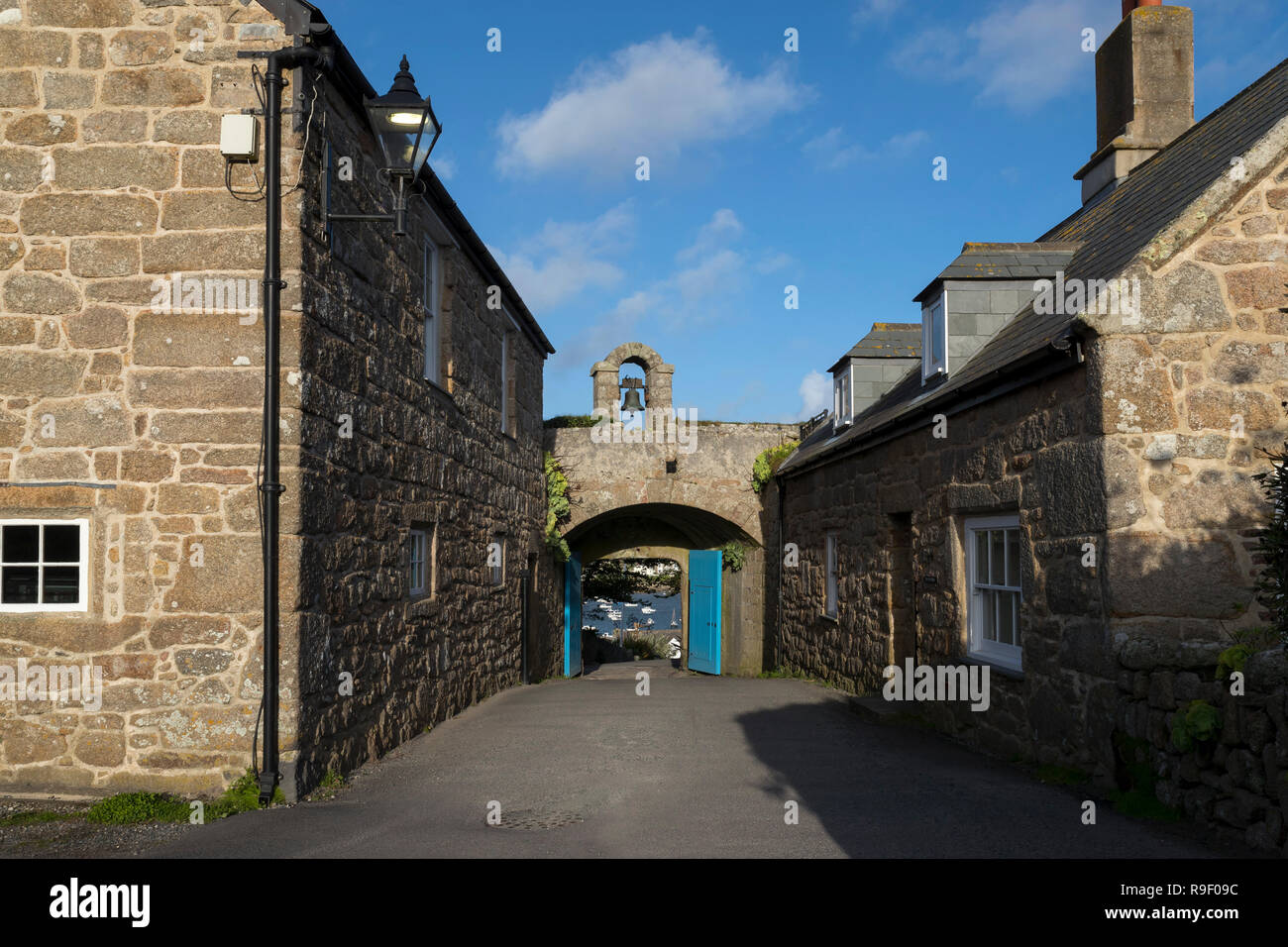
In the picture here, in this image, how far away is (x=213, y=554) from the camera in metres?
5.89

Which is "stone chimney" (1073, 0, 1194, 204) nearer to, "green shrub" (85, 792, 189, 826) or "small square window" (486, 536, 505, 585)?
"small square window" (486, 536, 505, 585)

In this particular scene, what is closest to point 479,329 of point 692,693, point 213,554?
point 692,693

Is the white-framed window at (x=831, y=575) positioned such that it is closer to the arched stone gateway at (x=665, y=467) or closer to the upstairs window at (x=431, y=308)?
the arched stone gateway at (x=665, y=467)

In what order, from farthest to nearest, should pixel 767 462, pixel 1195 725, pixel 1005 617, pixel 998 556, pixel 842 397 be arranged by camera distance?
pixel 767 462 → pixel 842 397 → pixel 998 556 → pixel 1005 617 → pixel 1195 725

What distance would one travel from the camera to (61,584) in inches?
238

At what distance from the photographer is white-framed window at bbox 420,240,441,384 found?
30.0 feet

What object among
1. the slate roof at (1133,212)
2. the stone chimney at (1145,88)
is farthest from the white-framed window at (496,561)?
the stone chimney at (1145,88)

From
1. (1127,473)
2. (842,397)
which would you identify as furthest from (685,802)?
(842,397)

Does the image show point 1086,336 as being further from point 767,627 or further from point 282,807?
point 767,627

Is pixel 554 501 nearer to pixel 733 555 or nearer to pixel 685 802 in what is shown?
pixel 733 555

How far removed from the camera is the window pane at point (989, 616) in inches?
326

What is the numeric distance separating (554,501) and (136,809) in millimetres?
10810

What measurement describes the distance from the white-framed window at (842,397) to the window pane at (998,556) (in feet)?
18.1

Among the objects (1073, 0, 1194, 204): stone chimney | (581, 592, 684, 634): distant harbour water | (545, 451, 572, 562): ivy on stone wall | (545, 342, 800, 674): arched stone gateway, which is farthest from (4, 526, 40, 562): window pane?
(581, 592, 684, 634): distant harbour water
